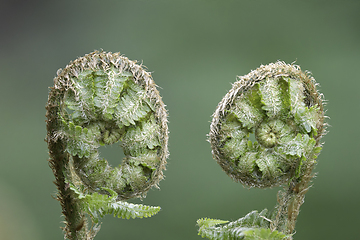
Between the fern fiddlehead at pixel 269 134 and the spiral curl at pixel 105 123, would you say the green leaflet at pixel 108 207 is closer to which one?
the spiral curl at pixel 105 123

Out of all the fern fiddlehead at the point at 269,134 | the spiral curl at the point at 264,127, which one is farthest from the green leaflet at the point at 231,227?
the spiral curl at the point at 264,127

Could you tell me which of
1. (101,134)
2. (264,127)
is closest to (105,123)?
(101,134)

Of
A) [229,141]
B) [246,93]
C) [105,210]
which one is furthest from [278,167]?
[105,210]

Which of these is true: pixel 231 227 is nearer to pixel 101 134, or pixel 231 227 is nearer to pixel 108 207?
pixel 108 207

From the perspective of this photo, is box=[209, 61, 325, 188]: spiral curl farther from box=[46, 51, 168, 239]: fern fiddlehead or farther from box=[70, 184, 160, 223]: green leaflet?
box=[70, 184, 160, 223]: green leaflet

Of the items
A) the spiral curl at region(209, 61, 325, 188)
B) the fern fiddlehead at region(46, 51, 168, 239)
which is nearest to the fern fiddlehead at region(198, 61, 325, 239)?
the spiral curl at region(209, 61, 325, 188)
